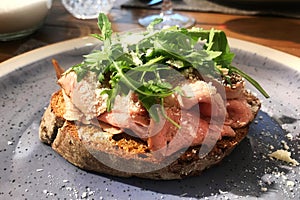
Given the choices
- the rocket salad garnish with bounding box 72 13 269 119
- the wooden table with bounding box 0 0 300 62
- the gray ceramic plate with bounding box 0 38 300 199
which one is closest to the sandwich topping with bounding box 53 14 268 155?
the rocket salad garnish with bounding box 72 13 269 119

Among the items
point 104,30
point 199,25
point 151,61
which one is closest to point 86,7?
point 199,25

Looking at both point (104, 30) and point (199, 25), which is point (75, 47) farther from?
point (199, 25)

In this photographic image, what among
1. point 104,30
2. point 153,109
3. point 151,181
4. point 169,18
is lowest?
point 151,181

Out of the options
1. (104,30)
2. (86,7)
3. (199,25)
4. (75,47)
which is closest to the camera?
(104,30)

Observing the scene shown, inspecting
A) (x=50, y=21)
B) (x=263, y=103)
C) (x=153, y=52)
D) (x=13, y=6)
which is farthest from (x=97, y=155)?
(x=50, y=21)

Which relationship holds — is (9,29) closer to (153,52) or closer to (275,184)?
(153,52)

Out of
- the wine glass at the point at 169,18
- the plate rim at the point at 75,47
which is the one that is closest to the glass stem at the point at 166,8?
the wine glass at the point at 169,18

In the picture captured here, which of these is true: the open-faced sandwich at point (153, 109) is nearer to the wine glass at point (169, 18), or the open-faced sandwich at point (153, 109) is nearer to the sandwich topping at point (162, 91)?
the sandwich topping at point (162, 91)

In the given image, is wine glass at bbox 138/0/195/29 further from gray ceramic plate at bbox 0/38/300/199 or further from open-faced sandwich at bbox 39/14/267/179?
open-faced sandwich at bbox 39/14/267/179
